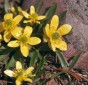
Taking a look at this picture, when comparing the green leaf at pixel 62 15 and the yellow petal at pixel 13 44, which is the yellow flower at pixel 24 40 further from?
the green leaf at pixel 62 15

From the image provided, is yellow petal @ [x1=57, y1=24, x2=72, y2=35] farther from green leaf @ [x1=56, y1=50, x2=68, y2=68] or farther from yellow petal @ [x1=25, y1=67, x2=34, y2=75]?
yellow petal @ [x1=25, y1=67, x2=34, y2=75]

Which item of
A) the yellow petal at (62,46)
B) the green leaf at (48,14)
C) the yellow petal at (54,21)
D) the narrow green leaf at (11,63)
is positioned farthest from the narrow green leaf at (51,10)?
the narrow green leaf at (11,63)

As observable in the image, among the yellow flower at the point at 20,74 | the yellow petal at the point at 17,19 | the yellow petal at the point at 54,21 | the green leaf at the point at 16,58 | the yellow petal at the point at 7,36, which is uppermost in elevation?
the yellow petal at the point at 17,19

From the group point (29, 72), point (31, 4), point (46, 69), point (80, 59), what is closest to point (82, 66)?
point (80, 59)

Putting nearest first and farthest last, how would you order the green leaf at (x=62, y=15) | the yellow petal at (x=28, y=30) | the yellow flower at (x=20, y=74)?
the yellow flower at (x=20, y=74) → the yellow petal at (x=28, y=30) → the green leaf at (x=62, y=15)

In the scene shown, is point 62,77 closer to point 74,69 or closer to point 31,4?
point 74,69

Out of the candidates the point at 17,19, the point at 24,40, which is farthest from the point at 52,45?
the point at 17,19

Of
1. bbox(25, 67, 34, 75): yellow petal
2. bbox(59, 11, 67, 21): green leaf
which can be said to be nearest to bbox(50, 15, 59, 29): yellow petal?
bbox(59, 11, 67, 21): green leaf

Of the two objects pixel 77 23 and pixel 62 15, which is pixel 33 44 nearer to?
pixel 62 15
